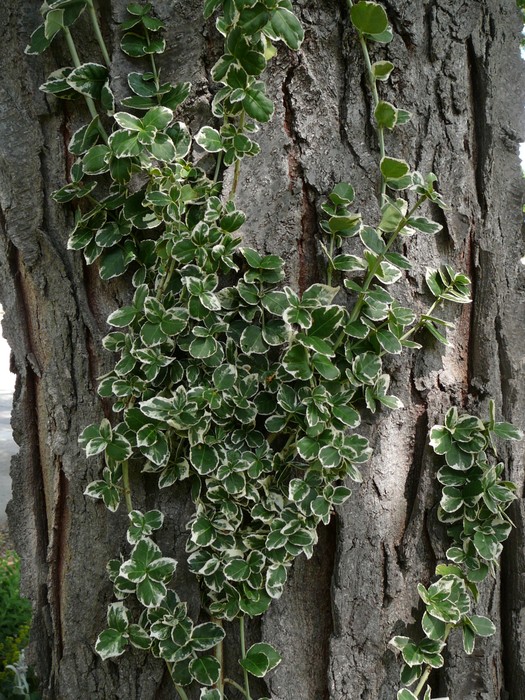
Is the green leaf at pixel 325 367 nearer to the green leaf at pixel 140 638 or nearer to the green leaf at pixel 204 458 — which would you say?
the green leaf at pixel 204 458

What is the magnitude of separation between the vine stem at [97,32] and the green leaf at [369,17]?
413 mm

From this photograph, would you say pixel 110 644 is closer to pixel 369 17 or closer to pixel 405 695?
pixel 405 695

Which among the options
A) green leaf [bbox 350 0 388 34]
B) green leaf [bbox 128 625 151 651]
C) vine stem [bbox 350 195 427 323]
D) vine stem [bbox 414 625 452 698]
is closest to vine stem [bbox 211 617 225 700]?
green leaf [bbox 128 625 151 651]

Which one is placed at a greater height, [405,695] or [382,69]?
[382,69]

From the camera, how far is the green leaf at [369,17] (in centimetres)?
94

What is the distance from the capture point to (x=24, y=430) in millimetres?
1170

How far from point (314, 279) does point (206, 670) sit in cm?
70

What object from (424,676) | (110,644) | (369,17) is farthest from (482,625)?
(369,17)

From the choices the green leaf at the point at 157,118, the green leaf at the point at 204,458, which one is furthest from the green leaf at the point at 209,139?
the green leaf at the point at 204,458

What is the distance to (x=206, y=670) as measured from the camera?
101 cm

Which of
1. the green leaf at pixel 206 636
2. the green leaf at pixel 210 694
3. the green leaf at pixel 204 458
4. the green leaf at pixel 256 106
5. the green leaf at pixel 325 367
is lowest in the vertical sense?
the green leaf at pixel 210 694

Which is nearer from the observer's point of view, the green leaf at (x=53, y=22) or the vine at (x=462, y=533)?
the green leaf at (x=53, y=22)

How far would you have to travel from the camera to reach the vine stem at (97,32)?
3.21 ft

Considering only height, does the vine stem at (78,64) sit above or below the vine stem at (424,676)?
above
